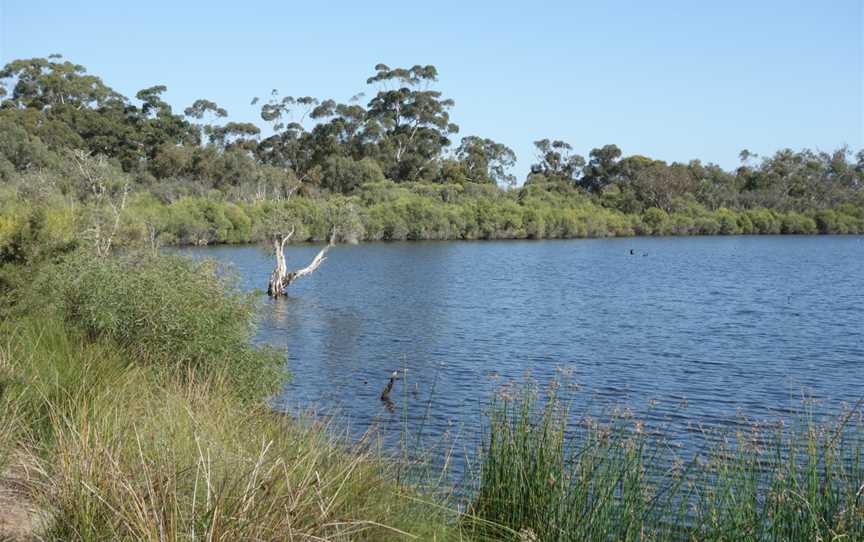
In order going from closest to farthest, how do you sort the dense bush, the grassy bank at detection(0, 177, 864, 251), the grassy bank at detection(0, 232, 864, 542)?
1. the grassy bank at detection(0, 232, 864, 542)
2. the dense bush
3. the grassy bank at detection(0, 177, 864, 251)

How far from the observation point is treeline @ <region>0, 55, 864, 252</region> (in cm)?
7206

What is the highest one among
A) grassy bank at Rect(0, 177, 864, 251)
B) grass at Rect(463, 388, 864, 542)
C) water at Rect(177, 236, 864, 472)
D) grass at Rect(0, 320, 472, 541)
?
grassy bank at Rect(0, 177, 864, 251)

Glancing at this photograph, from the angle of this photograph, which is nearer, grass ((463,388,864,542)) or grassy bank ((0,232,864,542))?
grassy bank ((0,232,864,542))

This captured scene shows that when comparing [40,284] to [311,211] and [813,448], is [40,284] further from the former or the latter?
[311,211]

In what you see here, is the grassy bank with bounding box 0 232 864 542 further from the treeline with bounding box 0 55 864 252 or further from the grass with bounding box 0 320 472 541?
the treeline with bounding box 0 55 864 252

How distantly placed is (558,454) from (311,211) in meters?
63.6

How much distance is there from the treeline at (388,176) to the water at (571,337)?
24.7 m

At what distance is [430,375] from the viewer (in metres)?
19.0

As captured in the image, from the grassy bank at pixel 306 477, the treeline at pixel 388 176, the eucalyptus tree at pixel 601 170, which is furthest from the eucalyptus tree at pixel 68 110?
the grassy bank at pixel 306 477

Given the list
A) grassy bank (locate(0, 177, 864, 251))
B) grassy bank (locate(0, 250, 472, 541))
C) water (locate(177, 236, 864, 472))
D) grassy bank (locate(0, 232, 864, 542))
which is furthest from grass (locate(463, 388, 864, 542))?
grassy bank (locate(0, 177, 864, 251))

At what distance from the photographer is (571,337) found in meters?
24.2

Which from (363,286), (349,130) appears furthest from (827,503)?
(349,130)

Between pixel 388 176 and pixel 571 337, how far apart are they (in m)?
71.3

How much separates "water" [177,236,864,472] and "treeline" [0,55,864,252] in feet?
81.2
